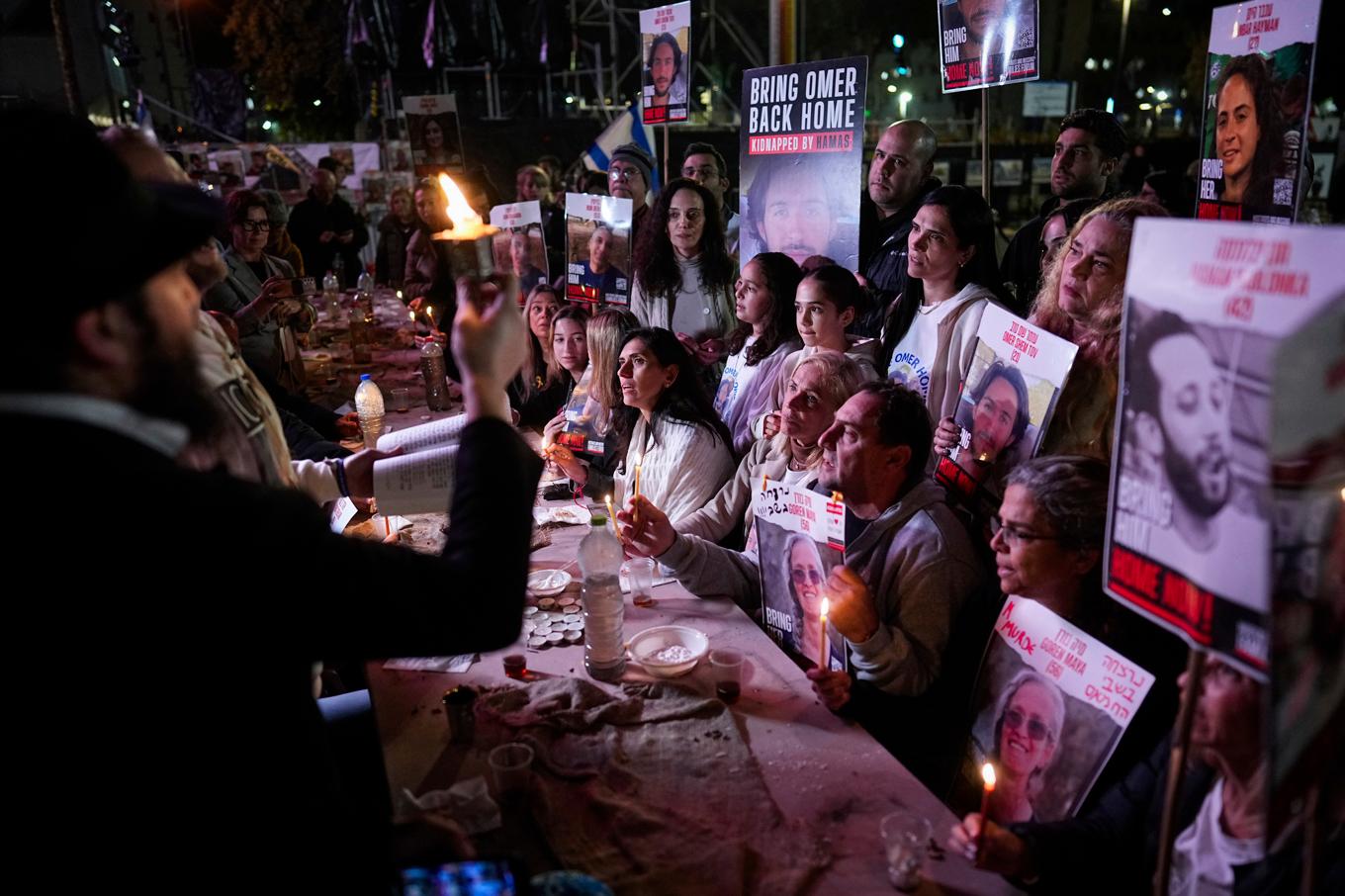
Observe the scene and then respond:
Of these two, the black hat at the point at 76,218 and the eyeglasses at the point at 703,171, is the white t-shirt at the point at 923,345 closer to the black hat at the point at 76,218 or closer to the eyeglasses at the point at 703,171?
the eyeglasses at the point at 703,171

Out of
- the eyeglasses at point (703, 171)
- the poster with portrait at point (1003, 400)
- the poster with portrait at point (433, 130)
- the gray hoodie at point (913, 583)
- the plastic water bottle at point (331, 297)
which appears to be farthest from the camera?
the poster with portrait at point (433, 130)

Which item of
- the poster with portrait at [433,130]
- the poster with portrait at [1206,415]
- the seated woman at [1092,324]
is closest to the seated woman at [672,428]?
the seated woman at [1092,324]

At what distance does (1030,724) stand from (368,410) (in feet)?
12.7

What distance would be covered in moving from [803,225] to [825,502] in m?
3.11

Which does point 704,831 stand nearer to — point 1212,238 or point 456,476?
point 456,476

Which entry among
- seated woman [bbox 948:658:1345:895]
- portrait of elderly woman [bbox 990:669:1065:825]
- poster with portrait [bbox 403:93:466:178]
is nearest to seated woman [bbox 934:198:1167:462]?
portrait of elderly woman [bbox 990:669:1065:825]

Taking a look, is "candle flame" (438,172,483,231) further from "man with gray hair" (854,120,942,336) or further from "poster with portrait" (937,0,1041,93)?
"poster with portrait" (937,0,1041,93)

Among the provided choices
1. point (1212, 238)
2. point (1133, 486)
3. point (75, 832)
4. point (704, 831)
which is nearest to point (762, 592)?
point (704, 831)

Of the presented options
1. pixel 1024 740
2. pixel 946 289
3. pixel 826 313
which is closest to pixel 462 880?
pixel 1024 740

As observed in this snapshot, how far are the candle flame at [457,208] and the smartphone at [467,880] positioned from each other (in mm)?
1217

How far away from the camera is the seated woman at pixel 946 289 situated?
4.07m

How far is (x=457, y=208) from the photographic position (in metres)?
1.93

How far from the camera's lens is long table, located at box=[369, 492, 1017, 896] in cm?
190

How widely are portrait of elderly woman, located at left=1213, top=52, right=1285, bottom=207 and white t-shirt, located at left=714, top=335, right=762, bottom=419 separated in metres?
2.45
